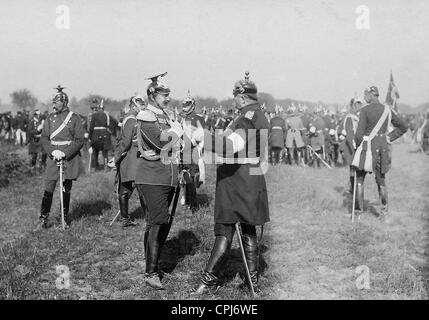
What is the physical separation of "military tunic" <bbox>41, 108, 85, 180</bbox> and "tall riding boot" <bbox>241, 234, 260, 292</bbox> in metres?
3.94

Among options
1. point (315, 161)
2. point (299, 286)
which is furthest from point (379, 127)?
point (315, 161)

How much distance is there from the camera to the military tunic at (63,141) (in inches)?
317

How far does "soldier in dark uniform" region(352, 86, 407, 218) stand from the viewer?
841 centimetres

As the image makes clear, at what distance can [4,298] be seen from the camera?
4918 mm

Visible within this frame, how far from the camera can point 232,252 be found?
667 cm

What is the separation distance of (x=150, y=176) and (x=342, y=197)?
6.56m

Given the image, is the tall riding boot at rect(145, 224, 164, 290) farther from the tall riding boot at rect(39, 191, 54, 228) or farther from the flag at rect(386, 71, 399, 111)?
the flag at rect(386, 71, 399, 111)

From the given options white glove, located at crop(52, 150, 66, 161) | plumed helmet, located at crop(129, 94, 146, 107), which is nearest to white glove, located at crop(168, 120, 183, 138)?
plumed helmet, located at crop(129, 94, 146, 107)

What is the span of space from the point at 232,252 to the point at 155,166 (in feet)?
6.43

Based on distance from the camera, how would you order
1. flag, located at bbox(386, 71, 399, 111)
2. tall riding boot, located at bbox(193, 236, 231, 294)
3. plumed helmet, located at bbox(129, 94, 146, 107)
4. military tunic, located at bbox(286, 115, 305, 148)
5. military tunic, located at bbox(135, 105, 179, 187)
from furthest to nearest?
flag, located at bbox(386, 71, 399, 111) < military tunic, located at bbox(286, 115, 305, 148) < plumed helmet, located at bbox(129, 94, 146, 107) < military tunic, located at bbox(135, 105, 179, 187) < tall riding boot, located at bbox(193, 236, 231, 294)

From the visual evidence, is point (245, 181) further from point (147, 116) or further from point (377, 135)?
point (377, 135)

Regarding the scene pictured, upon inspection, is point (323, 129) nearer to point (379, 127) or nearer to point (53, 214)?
point (379, 127)

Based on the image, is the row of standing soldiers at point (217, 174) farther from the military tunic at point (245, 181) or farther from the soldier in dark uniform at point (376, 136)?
the soldier in dark uniform at point (376, 136)

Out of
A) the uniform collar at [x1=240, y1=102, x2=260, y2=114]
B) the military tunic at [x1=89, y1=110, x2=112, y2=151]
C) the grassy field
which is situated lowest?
the grassy field
